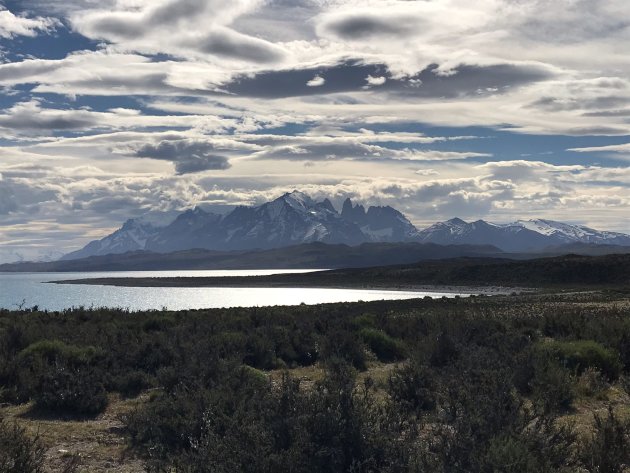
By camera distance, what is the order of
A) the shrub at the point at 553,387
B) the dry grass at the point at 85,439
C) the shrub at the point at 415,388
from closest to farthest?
the dry grass at the point at 85,439 < the shrub at the point at 553,387 < the shrub at the point at 415,388

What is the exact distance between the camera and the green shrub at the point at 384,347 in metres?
21.9

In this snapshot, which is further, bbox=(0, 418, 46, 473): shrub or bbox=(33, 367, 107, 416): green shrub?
bbox=(33, 367, 107, 416): green shrub

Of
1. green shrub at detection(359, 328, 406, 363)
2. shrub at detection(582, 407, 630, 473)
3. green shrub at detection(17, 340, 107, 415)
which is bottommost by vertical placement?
green shrub at detection(359, 328, 406, 363)

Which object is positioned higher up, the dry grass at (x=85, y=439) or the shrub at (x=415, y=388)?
the shrub at (x=415, y=388)

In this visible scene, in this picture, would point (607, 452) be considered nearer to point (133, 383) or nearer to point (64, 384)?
point (64, 384)

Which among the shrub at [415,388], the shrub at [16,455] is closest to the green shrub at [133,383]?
the shrub at [415,388]

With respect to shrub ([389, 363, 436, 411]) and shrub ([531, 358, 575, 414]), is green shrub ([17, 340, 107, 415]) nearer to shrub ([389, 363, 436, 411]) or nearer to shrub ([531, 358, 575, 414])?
Result: shrub ([389, 363, 436, 411])

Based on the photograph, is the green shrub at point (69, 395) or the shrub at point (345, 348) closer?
the green shrub at point (69, 395)

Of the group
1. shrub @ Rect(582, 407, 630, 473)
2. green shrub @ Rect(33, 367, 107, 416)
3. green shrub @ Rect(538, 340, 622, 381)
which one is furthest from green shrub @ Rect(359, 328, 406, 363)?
shrub @ Rect(582, 407, 630, 473)

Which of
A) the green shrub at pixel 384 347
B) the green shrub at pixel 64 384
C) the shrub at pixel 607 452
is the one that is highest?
the shrub at pixel 607 452

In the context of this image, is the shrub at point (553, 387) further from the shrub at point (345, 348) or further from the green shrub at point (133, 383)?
the green shrub at point (133, 383)

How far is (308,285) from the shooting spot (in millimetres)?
163000

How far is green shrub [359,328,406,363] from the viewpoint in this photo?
2188 centimetres

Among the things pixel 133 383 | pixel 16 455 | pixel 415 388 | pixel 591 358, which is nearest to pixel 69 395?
pixel 133 383
